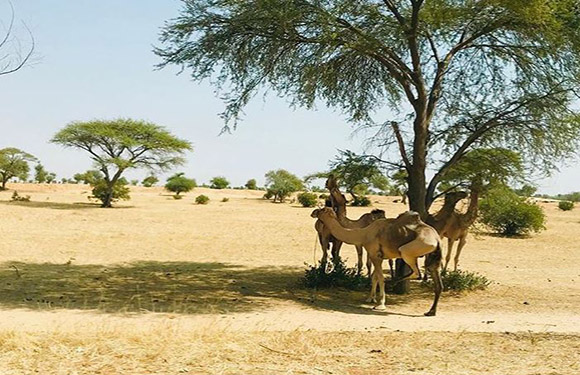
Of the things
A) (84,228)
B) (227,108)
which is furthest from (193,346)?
(84,228)

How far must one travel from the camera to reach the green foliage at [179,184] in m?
78.2

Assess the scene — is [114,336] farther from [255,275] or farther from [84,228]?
[84,228]

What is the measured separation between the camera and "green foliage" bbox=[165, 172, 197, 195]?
78250 mm

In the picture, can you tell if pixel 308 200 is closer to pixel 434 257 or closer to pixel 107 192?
pixel 107 192

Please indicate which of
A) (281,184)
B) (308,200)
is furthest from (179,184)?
(308,200)

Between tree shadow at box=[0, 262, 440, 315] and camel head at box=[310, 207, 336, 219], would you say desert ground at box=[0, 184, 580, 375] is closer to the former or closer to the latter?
tree shadow at box=[0, 262, 440, 315]

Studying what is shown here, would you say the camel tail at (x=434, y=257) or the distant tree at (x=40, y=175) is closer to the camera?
the camel tail at (x=434, y=257)

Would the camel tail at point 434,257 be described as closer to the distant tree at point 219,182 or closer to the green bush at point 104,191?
the green bush at point 104,191

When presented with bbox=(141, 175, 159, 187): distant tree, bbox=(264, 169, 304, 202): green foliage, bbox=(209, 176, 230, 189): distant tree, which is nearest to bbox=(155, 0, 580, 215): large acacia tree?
bbox=(264, 169, 304, 202): green foliage

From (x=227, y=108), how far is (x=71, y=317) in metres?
6.84

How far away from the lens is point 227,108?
1567 cm

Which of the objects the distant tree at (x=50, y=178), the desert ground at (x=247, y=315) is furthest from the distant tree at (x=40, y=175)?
the desert ground at (x=247, y=315)

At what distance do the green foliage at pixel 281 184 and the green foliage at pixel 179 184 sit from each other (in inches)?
486

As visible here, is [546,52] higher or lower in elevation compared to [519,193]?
higher
